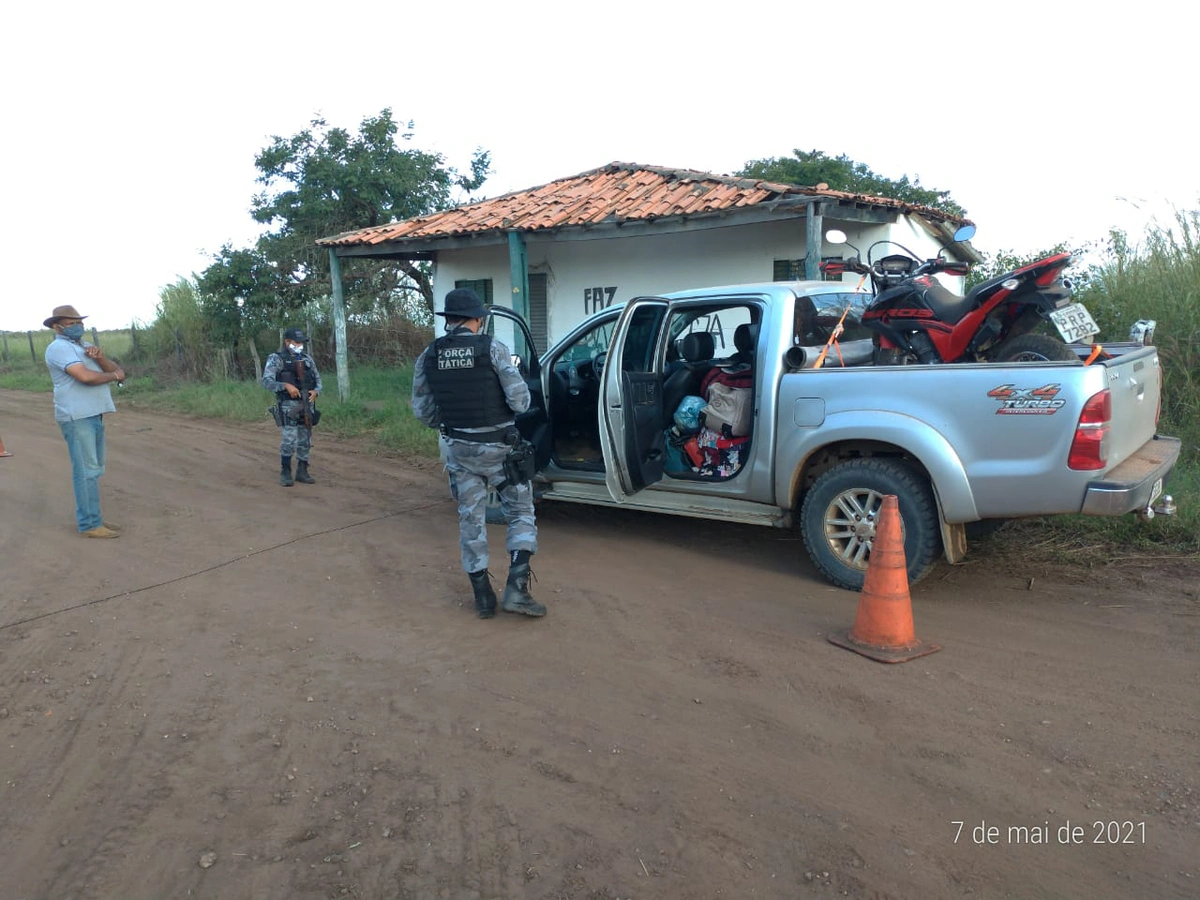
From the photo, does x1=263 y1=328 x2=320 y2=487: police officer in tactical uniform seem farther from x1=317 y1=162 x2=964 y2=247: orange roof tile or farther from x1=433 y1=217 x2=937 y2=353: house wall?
x1=433 y1=217 x2=937 y2=353: house wall

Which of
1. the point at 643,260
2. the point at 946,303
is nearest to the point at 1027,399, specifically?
the point at 946,303

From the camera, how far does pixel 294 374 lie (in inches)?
340

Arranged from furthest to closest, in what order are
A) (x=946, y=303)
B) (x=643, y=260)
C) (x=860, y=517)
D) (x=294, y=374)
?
1. (x=643, y=260)
2. (x=294, y=374)
3. (x=946, y=303)
4. (x=860, y=517)

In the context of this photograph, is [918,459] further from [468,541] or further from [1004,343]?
[468,541]

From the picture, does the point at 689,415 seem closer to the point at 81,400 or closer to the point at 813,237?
the point at 813,237

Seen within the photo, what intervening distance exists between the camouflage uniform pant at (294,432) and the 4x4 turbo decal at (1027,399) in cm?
645

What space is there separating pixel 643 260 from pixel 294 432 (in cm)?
575

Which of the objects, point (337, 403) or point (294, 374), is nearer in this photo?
point (294, 374)

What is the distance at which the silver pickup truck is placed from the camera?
4320 millimetres

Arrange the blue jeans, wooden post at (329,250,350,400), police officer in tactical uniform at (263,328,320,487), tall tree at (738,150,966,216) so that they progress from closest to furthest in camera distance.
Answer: the blue jeans < police officer in tactical uniform at (263,328,320,487) < wooden post at (329,250,350,400) < tall tree at (738,150,966,216)

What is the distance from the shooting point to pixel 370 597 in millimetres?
Answer: 5223

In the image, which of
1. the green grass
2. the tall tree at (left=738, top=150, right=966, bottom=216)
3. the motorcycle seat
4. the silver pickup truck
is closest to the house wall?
the green grass

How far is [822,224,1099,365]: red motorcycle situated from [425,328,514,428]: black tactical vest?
245 cm

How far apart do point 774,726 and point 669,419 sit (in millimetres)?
2932
